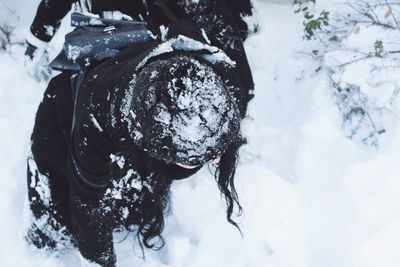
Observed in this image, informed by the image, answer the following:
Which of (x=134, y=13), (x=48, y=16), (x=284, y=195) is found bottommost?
(x=284, y=195)

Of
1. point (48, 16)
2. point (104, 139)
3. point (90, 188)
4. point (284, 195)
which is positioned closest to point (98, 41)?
point (104, 139)

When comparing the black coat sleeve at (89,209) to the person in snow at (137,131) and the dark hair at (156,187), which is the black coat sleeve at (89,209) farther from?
the dark hair at (156,187)

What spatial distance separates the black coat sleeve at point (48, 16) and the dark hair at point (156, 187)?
30.0 inches

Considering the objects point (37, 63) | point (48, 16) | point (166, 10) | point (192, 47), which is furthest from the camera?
point (37, 63)

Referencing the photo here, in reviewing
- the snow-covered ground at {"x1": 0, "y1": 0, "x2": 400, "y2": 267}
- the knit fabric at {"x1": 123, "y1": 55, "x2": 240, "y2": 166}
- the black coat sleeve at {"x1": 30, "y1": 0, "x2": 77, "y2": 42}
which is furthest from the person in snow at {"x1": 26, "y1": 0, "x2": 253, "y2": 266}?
the black coat sleeve at {"x1": 30, "y1": 0, "x2": 77, "y2": 42}

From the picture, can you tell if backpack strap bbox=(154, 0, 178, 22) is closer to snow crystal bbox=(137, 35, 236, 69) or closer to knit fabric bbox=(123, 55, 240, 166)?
snow crystal bbox=(137, 35, 236, 69)

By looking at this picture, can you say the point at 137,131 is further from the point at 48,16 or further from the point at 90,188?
the point at 48,16

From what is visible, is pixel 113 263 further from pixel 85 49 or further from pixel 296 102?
pixel 296 102

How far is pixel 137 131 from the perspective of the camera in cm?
92

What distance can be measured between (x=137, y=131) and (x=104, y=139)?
227 millimetres

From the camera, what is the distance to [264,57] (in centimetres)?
234

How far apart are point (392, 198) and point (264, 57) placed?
948mm

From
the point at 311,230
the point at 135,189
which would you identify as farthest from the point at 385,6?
the point at 135,189

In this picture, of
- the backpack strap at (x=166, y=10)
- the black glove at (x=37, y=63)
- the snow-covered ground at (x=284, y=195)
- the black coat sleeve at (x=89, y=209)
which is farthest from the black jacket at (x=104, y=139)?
the black glove at (x=37, y=63)
